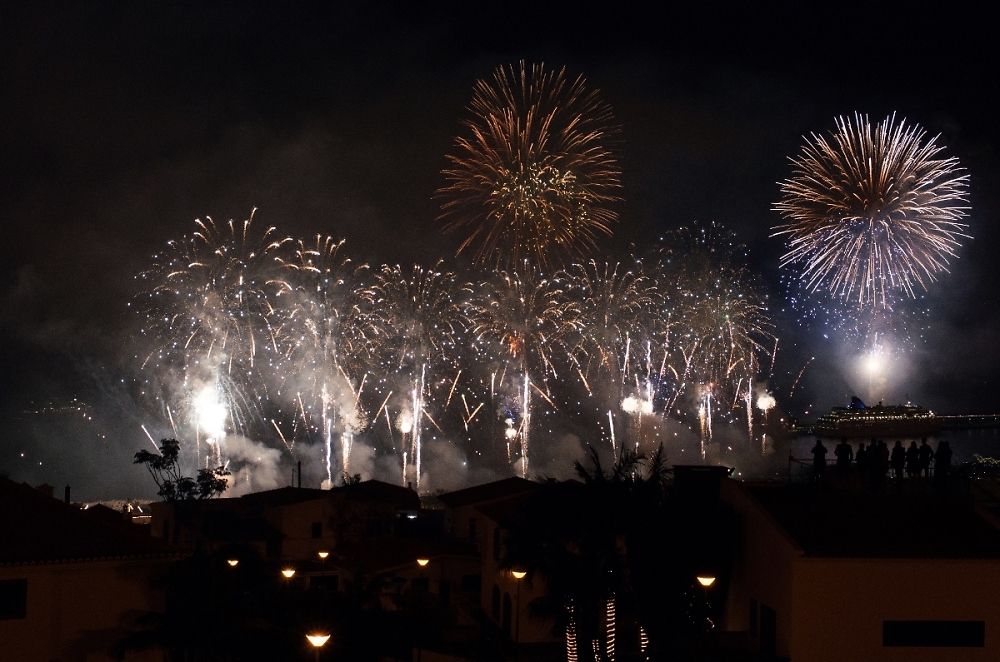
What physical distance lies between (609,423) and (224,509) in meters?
49.1

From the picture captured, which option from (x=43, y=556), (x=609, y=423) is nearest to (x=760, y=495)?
(x=43, y=556)

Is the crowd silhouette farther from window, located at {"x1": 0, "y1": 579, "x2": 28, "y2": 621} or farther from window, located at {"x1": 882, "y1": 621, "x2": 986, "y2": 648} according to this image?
window, located at {"x1": 0, "y1": 579, "x2": 28, "y2": 621}

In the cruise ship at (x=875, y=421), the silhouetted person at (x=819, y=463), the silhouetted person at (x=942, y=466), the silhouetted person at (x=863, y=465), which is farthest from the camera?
the cruise ship at (x=875, y=421)

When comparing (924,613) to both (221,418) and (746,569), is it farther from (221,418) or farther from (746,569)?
(221,418)

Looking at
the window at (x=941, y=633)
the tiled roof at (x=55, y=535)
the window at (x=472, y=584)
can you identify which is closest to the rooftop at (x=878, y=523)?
the window at (x=941, y=633)

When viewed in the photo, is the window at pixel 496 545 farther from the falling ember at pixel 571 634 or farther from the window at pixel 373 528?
the window at pixel 373 528

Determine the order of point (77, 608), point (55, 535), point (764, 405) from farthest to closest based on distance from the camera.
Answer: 1. point (764, 405)
2. point (55, 535)
3. point (77, 608)

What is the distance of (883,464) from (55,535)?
1857cm

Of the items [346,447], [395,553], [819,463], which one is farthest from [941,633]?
[346,447]

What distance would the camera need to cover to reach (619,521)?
2269 cm

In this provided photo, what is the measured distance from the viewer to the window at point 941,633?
839 inches

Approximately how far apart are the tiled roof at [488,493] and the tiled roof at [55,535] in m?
19.0

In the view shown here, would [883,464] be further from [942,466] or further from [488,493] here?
[488,493]

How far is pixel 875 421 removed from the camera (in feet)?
434
